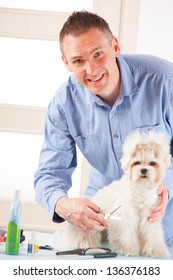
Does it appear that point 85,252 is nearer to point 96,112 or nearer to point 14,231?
point 14,231

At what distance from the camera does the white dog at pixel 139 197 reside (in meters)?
1.49

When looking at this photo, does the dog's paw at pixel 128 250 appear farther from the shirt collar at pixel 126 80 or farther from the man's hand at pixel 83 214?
the shirt collar at pixel 126 80

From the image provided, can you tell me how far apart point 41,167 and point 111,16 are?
1.64 m

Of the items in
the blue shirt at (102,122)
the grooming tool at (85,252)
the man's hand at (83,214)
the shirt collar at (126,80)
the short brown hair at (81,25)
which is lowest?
the grooming tool at (85,252)

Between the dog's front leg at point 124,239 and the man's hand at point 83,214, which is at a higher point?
the man's hand at point 83,214

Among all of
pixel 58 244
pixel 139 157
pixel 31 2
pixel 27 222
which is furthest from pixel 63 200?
pixel 31 2

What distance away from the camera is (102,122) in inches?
67.7

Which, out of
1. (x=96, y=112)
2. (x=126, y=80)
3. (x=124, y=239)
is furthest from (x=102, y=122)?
(x=124, y=239)

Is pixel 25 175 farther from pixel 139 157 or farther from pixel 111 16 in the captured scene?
pixel 139 157

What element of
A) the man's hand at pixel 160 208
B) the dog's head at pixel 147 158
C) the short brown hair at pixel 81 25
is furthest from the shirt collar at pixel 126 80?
the man's hand at pixel 160 208

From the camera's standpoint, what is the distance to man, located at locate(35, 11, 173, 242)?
1.61 m

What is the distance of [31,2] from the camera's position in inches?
128

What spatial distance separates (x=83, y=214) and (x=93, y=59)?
0.47 m
